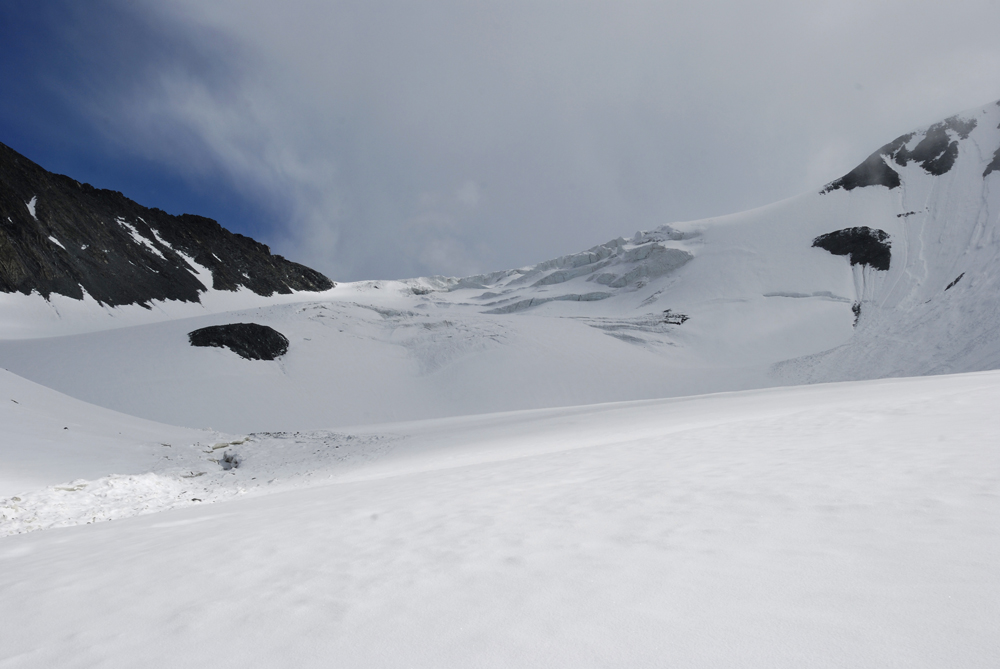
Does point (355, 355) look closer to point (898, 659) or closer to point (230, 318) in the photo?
point (230, 318)

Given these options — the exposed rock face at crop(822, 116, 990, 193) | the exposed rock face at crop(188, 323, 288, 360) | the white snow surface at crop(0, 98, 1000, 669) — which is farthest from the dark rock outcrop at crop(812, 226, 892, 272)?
the exposed rock face at crop(188, 323, 288, 360)

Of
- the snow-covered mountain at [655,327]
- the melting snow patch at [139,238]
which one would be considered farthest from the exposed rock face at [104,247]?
the snow-covered mountain at [655,327]

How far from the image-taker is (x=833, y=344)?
3984 centimetres

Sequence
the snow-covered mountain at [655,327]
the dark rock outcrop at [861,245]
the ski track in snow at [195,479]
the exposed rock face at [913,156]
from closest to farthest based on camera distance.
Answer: the ski track in snow at [195,479], the snow-covered mountain at [655,327], the dark rock outcrop at [861,245], the exposed rock face at [913,156]

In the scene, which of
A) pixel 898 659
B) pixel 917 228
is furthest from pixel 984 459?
pixel 917 228

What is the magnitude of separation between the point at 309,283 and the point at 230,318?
59.4 metres

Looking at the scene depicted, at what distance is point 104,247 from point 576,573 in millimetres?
65983

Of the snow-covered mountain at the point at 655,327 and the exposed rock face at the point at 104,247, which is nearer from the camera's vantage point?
the snow-covered mountain at the point at 655,327

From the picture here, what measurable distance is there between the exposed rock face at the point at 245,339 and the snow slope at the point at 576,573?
2475cm

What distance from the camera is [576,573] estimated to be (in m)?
Answer: 2.86

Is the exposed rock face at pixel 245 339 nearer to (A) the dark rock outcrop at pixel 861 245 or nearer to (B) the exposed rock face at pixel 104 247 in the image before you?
(B) the exposed rock face at pixel 104 247

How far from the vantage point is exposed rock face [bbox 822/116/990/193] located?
63344 mm

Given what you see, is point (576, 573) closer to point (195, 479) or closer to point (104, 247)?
point (195, 479)

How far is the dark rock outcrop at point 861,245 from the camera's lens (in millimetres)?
51897
